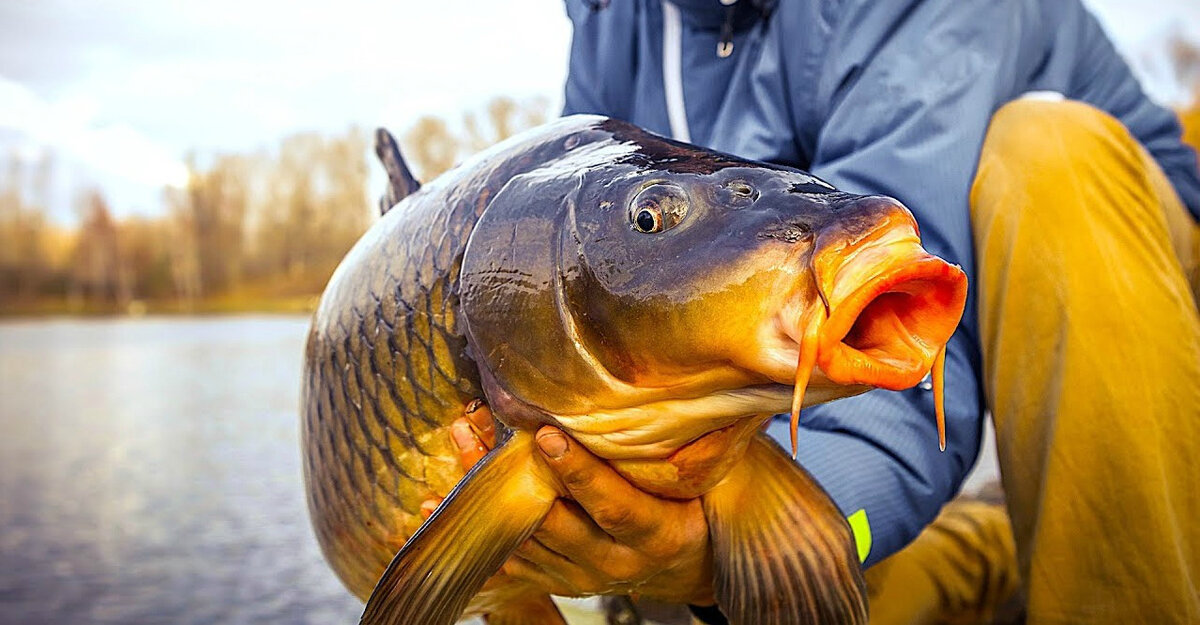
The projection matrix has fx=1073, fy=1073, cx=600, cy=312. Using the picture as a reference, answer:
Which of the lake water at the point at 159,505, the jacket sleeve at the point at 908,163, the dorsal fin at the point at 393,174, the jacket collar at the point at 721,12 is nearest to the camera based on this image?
the dorsal fin at the point at 393,174

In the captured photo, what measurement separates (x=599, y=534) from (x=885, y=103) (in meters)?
0.70

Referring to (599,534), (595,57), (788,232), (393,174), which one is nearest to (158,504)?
(595,57)

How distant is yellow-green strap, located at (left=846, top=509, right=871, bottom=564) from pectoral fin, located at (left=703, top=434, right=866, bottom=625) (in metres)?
0.25

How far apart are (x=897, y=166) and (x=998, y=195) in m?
0.12

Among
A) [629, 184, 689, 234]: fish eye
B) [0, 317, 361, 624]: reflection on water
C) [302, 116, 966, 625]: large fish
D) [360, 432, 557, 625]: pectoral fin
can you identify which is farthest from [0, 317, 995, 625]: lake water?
[629, 184, 689, 234]: fish eye

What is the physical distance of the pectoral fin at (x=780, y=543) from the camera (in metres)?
0.86

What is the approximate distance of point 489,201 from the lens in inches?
32.5

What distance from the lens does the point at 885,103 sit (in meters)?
1.31

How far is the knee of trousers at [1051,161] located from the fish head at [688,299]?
24.3 inches

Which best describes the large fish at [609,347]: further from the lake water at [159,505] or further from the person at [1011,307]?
the lake water at [159,505]

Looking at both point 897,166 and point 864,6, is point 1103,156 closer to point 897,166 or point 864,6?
point 897,166

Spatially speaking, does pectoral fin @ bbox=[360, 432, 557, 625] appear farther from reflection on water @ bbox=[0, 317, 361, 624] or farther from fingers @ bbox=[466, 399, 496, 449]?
reflection on water @ bbox=[0, 317, 361, 624]

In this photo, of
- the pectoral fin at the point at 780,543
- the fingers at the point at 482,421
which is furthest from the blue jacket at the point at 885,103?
the fingers at the point at 482,421

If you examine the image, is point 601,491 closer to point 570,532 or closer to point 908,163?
point 570,532
